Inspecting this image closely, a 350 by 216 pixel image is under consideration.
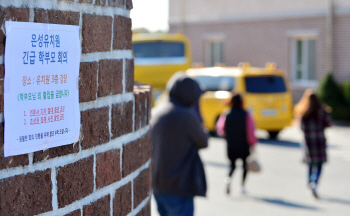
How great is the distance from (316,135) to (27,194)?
7122 millimetres

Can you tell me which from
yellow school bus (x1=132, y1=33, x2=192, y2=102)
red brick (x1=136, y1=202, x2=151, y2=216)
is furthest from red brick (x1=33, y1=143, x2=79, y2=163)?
yellow school bus (x1=132, y1=33, x2=192, y2=102)

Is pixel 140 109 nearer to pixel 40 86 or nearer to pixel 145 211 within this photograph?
pixel 145 211

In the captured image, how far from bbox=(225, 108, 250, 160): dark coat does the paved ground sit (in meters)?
0.60

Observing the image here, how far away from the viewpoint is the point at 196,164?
450cm

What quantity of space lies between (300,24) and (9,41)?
19.7 m

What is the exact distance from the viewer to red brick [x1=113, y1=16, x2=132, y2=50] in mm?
1436

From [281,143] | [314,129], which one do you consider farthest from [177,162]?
[281,143]

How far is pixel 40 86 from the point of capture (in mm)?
1140

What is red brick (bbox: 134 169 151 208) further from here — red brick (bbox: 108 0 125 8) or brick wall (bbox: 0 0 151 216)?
red brick (bbox: 108 0 125 8)

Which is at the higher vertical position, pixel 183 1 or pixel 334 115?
pixel 183 1

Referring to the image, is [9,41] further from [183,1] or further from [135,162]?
[183,1]

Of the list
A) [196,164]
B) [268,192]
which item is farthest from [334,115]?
[196,164]

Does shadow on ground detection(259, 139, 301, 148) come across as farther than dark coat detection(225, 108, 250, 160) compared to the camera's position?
Yes

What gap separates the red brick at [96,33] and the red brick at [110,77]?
4cm
